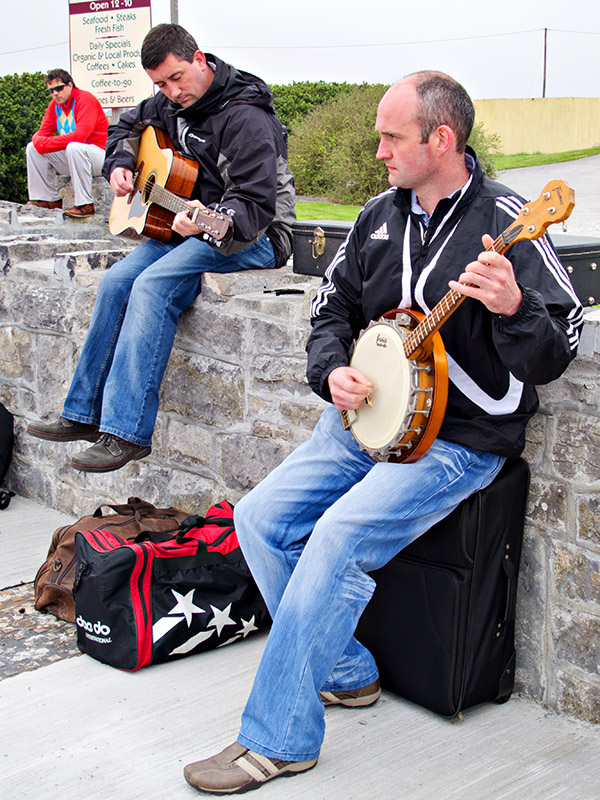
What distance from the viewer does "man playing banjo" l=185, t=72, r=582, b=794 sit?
2.13 meters

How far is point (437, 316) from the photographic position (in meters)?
2.13

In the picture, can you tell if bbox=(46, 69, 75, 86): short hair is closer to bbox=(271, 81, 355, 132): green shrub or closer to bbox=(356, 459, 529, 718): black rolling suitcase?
bbox=(356, 459, 529, 718): black rolling suitcase

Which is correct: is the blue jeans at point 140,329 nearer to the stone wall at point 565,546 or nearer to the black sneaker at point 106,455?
the black sneaker at point 106,455

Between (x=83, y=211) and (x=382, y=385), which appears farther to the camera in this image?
(x=83, y=211)

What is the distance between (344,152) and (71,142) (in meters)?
4.09

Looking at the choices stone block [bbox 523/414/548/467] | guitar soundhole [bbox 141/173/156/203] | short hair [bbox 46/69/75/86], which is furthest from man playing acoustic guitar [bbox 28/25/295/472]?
short hair [bbox 46/69/75/86]

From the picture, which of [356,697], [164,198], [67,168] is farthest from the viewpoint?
[67,168]

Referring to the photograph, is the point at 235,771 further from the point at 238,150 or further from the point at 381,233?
the point at 238,150

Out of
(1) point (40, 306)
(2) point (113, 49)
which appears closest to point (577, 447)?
(1) point (40, 306)

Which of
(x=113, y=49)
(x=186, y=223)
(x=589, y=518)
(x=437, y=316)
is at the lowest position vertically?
(x=589, y=518)

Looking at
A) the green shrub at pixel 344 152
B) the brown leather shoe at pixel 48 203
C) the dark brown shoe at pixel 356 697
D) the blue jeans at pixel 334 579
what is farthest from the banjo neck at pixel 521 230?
the green shrub at pixel 344 152

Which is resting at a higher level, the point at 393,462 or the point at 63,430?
the point at 393,462

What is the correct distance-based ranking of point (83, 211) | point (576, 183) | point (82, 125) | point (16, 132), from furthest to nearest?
point (16, 132), point (576, 183), point (82, 125), point (83, 211)

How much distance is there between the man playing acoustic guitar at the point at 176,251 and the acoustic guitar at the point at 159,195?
1.2 inches
